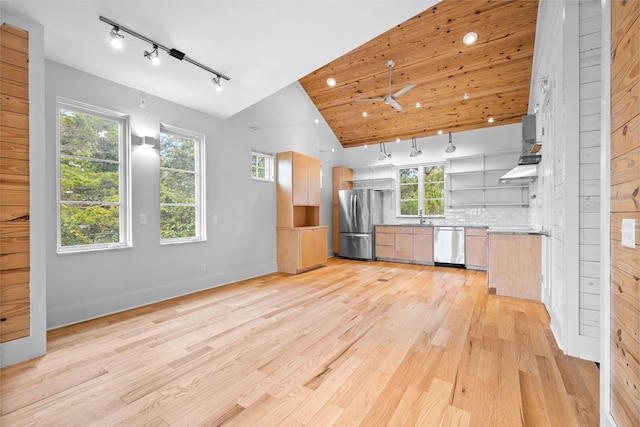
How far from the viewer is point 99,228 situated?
3324 mm

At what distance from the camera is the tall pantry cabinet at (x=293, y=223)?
5504 mm

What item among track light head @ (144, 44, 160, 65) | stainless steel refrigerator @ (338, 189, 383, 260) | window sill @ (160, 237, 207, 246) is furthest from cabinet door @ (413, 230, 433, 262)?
track light head @ (144, 44, 160, 65)

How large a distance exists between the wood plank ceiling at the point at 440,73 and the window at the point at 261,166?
88.6 inches

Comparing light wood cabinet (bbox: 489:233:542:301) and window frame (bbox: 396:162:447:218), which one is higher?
window frame (bbox: 396:162:447:218)

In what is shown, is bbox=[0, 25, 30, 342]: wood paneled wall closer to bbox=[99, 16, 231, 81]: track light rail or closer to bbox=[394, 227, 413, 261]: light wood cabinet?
bbox=[99, 16, 231, 81]: track light rail

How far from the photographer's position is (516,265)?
3.76 meters

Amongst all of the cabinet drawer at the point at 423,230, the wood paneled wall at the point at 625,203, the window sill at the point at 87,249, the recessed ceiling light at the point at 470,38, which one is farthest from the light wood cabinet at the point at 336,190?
the wood paneled wall at the point at 625,203

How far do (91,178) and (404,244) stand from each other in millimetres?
5898

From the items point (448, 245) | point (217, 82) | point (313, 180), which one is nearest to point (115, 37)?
point (217, 82)

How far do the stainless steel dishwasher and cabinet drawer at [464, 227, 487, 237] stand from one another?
118 mm

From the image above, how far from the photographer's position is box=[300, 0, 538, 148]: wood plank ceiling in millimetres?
4395

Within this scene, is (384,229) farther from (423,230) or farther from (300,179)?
(300,179)

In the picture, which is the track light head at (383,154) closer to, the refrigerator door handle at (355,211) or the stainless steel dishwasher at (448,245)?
the refrigerator door handle at (355,211)

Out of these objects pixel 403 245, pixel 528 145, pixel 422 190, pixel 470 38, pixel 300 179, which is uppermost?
pixel 470 38
